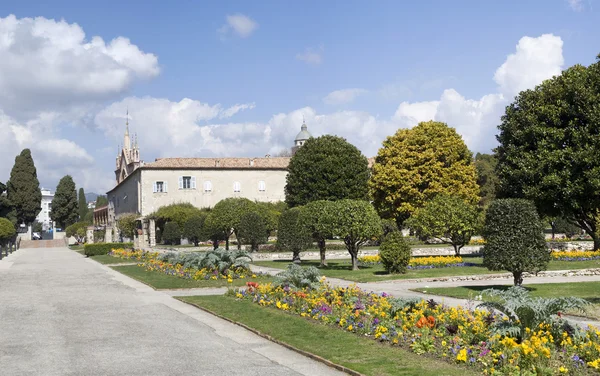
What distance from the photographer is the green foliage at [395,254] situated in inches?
881

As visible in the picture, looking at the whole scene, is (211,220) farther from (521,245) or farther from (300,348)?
(300,348)

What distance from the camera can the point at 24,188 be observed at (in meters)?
84.2

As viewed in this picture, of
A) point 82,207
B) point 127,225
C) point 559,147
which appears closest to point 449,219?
point 559,147

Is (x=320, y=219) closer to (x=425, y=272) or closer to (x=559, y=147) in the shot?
(x=425, y=272)

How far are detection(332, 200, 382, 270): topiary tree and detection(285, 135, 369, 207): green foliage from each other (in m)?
23.3

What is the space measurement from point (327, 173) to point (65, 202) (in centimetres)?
6515

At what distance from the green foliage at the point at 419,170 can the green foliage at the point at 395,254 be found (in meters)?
24.0

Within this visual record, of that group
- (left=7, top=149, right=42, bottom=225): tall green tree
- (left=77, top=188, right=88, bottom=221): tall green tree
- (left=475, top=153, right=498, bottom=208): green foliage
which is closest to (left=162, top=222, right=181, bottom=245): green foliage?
(left=7, top=149, right=42, bottom=225): tall green tree

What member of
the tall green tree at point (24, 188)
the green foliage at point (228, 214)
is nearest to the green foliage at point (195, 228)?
the green foliage at point (228, 214)

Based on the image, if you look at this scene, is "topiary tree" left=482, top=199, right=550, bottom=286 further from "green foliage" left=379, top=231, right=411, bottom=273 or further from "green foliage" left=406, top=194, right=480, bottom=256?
"green foliage" left=406, top=194, right=480, bottom=256

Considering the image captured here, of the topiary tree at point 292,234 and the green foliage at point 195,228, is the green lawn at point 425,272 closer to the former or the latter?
the topiary tree at point 292,234

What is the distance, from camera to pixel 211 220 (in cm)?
4278

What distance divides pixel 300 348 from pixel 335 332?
121 centimetres

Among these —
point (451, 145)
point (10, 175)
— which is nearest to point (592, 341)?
point (451, 145)
